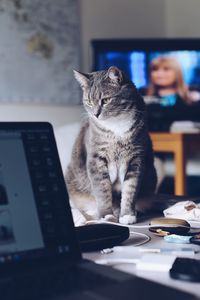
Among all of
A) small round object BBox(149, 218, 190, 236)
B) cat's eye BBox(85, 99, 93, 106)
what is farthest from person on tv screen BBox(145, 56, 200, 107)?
small round object BBox(149, 218, 190, 236)

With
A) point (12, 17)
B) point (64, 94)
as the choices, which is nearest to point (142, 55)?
point (64, 94)

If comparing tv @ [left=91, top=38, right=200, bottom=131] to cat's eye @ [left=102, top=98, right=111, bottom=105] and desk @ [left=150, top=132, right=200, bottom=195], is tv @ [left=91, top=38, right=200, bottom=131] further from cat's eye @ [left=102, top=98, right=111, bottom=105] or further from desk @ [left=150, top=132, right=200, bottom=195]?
cat's eye @ [left=102, top=98, right=111, bottom=105]

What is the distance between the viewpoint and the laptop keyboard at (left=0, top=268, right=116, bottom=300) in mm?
589

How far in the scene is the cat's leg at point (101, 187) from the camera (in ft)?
3.31

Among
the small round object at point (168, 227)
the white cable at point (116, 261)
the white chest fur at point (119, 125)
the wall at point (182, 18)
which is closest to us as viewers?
the white cable at point (116, 261)

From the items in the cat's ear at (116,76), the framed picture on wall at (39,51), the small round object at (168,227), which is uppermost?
the framed picture on wall at (39,51)

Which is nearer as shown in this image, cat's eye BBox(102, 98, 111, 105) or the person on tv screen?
cat's eye BBox(102, 98, 111, 105)

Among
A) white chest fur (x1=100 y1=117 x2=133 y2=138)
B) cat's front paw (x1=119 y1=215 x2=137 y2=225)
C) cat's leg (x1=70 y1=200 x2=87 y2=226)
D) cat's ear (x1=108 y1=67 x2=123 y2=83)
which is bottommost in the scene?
cat's front paw (x1=119 y1=215 x2=137 y2=225)

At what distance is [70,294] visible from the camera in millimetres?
586

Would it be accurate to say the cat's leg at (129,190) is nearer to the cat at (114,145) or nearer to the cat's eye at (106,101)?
the cat at (114,145)

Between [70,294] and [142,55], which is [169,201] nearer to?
[70,294]

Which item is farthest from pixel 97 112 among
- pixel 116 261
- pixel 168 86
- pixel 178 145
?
pixel 168 86

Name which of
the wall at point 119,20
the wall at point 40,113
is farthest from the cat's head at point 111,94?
the wall at point 119,20

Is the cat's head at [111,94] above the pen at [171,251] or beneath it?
above
